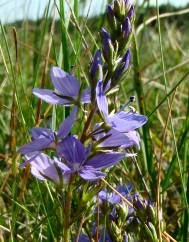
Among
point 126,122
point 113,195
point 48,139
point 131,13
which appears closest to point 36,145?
point 48,139

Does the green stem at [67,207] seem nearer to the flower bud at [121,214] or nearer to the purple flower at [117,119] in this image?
the purple flower at [117,119]

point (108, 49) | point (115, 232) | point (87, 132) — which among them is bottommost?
point (115, 232)

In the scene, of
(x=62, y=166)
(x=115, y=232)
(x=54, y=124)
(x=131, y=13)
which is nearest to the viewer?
(x=62, y=166)

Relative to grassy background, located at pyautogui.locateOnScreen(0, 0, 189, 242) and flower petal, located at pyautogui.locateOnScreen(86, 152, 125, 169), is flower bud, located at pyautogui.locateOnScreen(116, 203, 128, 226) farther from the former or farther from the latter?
flower petal, located at pyautogui.locateOnScreen(86, 152, 125, 169)

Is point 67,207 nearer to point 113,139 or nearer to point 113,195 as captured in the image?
point 113,139

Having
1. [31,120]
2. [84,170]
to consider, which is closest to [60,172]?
[84,170]

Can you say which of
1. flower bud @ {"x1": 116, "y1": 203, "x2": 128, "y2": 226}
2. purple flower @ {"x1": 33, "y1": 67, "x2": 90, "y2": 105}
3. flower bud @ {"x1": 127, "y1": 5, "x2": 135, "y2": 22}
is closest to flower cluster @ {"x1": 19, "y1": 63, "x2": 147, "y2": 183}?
purple flower @ {"x1": 33, "y1": 67, "x2": 90, "y2": 105}

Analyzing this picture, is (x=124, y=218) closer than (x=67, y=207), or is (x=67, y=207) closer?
(x=67, y=207)

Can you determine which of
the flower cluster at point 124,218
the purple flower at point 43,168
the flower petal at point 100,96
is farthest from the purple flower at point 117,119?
the flower cluster at point 124,218
